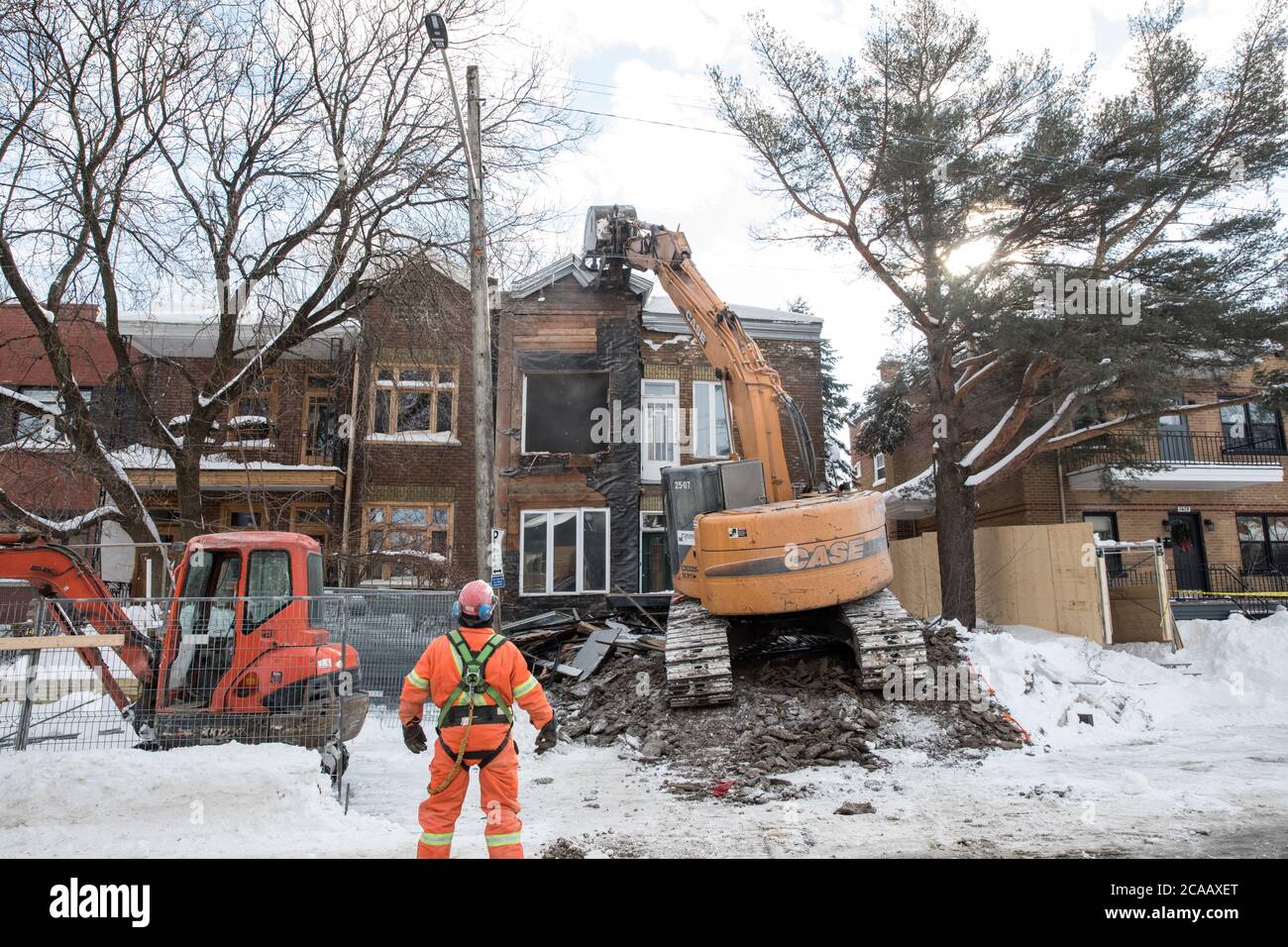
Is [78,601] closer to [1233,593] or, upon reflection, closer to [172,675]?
[172,675]

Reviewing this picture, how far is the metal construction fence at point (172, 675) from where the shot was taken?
23.2ft

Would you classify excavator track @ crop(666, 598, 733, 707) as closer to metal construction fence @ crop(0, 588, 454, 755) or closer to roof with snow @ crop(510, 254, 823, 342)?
metal construction fence @ crop(0, 588, 454, 755)

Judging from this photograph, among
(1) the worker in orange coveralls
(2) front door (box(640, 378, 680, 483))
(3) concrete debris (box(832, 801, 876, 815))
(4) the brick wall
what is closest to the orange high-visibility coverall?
(1) the worker in orange coveralls

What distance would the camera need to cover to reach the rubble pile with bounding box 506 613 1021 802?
7949 mm

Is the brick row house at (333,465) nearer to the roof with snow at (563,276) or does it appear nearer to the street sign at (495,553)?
the roof with snow at (563,276)

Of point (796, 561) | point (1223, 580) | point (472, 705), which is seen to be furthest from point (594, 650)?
point (1223, 580)

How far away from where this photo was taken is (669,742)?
8.71 m

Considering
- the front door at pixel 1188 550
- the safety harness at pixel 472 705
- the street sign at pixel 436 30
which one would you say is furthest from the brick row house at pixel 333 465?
the front door at pixel 1188 550

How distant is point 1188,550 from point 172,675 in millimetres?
25329

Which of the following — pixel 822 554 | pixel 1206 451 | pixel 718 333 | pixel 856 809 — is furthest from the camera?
pixel 1206 451

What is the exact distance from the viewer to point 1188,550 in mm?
23641

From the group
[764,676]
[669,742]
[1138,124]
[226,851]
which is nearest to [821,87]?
[1138,124]

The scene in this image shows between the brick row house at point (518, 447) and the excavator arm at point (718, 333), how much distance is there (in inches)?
208

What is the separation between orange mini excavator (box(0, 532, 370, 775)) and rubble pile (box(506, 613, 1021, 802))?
3.09 metres
